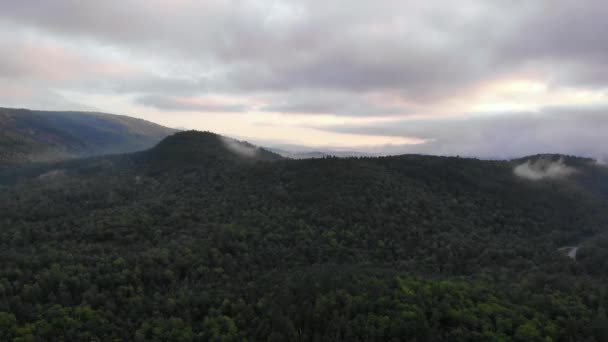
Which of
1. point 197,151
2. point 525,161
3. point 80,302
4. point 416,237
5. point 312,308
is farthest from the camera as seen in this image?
point 197,151

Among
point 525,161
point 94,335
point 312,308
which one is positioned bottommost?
point 94,335

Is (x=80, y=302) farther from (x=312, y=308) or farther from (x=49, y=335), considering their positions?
(x=312, y=308)

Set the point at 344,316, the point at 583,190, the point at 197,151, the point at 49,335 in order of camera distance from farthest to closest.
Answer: the point at 197,151, the point at 583,190, the point at 344,316, the point at 49,335

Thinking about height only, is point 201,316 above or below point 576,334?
below

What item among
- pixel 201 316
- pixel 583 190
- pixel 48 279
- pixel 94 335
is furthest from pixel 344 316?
pixel 583 190

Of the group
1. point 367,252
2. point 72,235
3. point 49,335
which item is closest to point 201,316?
point 49,335

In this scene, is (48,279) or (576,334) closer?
(576,334)
